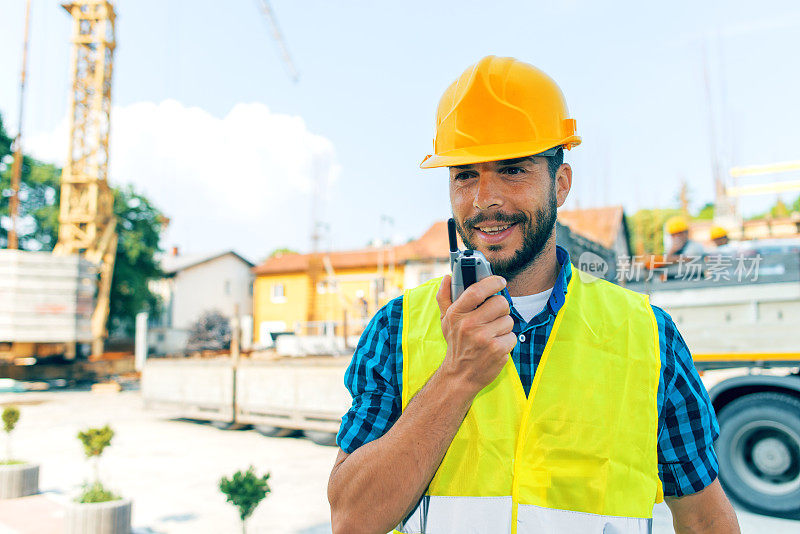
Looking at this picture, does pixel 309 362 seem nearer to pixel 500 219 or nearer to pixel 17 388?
pixel 500 219

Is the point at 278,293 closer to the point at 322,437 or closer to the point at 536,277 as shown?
the point at 322,437

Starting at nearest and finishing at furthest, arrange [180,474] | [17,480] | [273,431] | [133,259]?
[17,480] < [180,474] < [273,431] < [133,259]

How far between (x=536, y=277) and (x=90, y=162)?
33204 millimetres

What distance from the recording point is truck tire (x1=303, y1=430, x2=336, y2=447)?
9.98 m

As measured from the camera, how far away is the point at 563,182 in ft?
5.20

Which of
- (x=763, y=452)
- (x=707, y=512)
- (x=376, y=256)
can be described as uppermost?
(x=376, y=256)

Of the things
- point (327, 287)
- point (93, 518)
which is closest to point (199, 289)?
point (327, 287)

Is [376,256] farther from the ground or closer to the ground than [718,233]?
farther from the ground

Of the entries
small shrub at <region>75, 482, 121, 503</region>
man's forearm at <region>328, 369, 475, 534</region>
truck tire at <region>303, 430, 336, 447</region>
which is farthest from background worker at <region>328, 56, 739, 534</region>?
truck tire at <region>303, 430, 336, 447</region>

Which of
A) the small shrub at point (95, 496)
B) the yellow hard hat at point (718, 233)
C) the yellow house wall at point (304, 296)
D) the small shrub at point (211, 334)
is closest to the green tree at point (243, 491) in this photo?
the small shrub at point (95, 496)

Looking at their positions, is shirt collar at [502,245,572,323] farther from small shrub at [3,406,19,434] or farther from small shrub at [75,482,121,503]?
small shrub at [3,406,19,434]

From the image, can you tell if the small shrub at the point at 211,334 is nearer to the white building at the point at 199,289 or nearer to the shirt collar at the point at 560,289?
the white building at the point at 199,289

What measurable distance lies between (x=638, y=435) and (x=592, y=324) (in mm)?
269

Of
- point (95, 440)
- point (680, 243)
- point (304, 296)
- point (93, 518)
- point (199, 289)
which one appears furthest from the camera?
point (199, 289)
